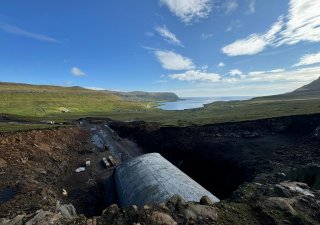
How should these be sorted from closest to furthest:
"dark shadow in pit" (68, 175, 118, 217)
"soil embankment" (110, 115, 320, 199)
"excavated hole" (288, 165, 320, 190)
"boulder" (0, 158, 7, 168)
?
1. "dark shadow in pit" (68, 175, 118, 217)
2. "excavated hole" (288, 165, 320, 190)
3. "soil embankment" (110, 115, 320, 199)
4. "boulder" (0, 158, 7, 168)

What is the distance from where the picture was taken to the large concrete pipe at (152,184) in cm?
2190

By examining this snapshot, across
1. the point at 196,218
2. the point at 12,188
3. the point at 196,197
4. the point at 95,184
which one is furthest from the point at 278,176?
the point at 12,188

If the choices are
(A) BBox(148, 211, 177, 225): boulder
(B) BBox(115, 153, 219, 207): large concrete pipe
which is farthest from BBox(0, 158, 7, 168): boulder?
(A) BBox(148, 211, 177, 225): boulder

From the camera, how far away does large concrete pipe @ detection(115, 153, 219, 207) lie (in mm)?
21903

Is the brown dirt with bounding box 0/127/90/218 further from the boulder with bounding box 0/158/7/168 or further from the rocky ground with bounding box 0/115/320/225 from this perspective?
the rocky ground with bounding box 0/115/320/225

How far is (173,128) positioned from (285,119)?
2291 centimetres

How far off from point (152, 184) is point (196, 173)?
62.9 ft

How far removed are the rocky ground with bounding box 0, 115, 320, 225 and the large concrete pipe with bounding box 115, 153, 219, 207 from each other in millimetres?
2772

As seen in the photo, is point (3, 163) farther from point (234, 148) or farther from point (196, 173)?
point (234, 148)

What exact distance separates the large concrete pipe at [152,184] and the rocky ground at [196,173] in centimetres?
277

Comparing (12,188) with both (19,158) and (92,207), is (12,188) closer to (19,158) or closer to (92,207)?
(92,207)

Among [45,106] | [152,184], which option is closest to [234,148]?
[152,184]

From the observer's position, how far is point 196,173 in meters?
41.8

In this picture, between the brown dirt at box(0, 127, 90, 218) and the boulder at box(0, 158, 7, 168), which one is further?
the boulder at box(0, 158, 7, 168)
